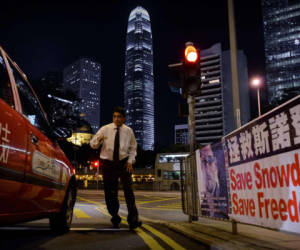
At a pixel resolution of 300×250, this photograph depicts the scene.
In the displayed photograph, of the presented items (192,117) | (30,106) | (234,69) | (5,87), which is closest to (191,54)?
(234,69)

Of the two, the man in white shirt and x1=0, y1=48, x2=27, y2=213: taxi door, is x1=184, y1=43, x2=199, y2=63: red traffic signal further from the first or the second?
x1=0, y1=48, x2=27, y2=213: taxi door

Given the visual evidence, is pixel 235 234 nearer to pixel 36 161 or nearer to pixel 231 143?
pixel 231 143

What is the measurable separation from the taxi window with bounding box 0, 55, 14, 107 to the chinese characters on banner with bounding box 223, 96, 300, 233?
2319 mm

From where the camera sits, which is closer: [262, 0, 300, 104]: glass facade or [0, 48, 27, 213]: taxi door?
[0, 48, 27, 213]: taxi door

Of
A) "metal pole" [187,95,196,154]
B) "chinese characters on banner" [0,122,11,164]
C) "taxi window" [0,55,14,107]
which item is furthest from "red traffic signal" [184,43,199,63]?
"chinese characters on banner" [0,122,11,164]

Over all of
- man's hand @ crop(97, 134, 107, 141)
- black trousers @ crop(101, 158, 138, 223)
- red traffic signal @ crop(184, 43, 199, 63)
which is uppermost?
red traffic signal @ crop(184, 43, 199, 63)

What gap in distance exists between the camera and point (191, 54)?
6.22 meters

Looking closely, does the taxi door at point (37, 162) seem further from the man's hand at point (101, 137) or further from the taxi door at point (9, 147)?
the man's hand at point (101, 137)

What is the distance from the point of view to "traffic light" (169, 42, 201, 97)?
614 cm

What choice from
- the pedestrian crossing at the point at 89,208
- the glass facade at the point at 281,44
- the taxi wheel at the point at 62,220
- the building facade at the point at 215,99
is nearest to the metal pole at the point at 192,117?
the pedestrian crossing at the point at 89,208

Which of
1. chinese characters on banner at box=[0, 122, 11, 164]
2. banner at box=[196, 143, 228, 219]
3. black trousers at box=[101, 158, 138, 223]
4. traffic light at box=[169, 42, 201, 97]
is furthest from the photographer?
traffic light at box=[169, 42, 201, 97]

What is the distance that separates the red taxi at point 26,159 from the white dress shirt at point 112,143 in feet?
2.70

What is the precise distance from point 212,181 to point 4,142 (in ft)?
10.00

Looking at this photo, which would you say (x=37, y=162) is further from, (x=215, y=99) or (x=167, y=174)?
(x=215, y=99)
